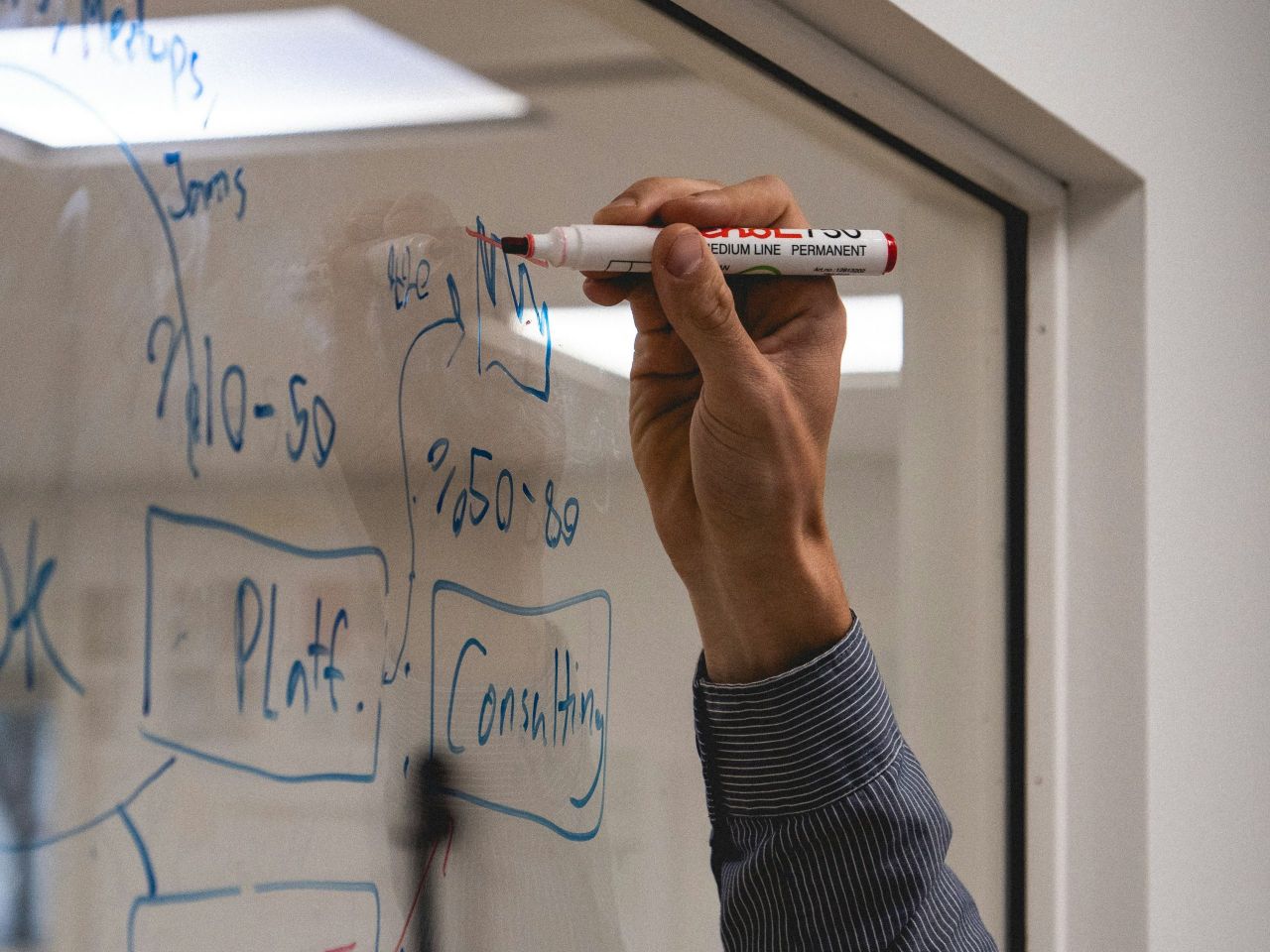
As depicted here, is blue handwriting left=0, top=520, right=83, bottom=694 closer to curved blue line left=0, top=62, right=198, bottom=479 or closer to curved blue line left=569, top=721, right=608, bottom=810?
curved blue line left=0, top=62, right=198, bottom=479

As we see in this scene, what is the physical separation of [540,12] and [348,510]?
241 millimetres

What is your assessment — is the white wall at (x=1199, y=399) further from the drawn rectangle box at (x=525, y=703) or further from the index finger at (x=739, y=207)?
the drawn rectangle box at (x=525, y=703)

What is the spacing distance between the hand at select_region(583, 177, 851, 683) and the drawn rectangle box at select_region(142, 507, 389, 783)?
0.49ft

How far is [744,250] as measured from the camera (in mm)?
505

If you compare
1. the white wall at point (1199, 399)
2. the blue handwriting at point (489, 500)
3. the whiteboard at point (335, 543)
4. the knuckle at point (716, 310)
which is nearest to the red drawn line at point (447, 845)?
the whiteboard at point (335, 543)

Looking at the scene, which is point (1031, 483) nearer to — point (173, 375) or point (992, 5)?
point (992, 5)

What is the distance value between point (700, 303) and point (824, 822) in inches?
9.1

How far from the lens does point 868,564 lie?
2.70ft

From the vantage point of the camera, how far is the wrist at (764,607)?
0.55 m

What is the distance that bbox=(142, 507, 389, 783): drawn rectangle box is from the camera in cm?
39

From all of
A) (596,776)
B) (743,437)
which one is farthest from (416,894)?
(743,437)

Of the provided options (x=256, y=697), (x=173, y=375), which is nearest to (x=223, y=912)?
(x=256, y=697)

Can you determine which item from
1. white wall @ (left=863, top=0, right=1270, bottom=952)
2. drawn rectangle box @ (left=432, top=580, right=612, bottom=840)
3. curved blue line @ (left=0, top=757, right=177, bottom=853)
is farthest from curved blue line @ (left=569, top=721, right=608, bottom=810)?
white wall @ (left=863, top=0, right=1270, bottom=952)

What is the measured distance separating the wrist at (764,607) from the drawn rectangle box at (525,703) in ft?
0.19
